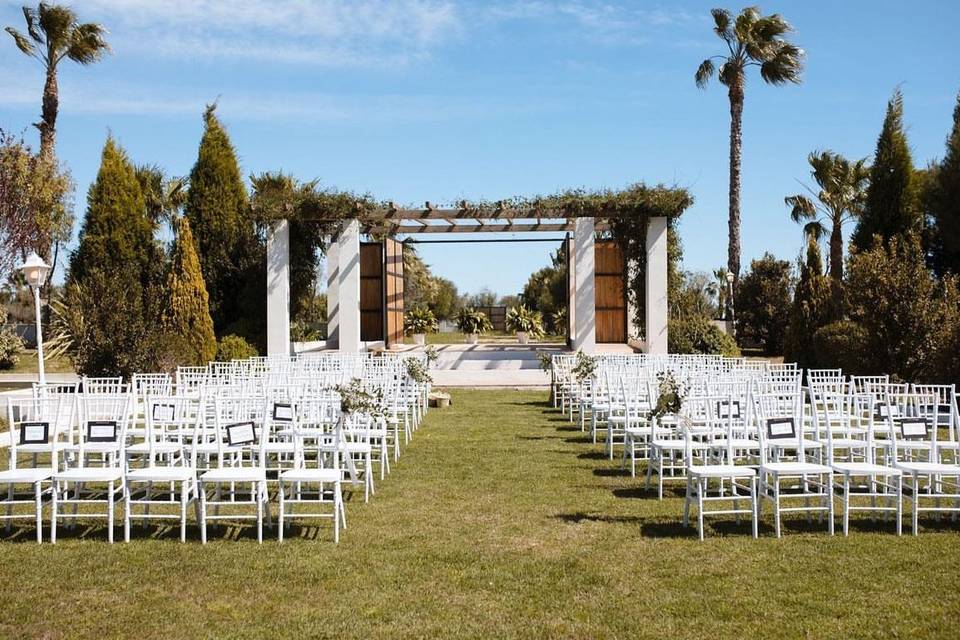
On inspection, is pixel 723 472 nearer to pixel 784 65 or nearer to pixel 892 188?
pixel 892 188

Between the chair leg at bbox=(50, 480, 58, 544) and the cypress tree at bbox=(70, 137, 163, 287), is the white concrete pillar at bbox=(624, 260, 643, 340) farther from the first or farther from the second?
the chair leg at bbox=(50, 480, 58, 544)

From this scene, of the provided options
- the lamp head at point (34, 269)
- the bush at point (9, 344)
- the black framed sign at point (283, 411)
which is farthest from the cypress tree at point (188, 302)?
the black framed sign at point (283, 411)

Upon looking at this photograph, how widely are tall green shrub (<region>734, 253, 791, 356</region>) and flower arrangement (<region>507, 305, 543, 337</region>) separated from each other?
318 inches

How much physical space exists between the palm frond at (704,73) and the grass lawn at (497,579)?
24764 millimetres

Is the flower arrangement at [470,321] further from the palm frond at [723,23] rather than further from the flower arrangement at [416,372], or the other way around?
the flower arrangement at [416,372]

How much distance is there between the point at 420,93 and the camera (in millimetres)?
16234

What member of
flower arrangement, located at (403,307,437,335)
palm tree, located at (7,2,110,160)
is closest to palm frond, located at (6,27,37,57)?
palm tree, located at (7,2,110,160)

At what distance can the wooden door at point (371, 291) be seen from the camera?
24.5m

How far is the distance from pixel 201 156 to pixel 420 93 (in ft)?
30.6

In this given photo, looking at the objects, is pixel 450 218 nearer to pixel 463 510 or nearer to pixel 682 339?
pixel 682 339

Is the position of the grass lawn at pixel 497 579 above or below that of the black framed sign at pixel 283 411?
below

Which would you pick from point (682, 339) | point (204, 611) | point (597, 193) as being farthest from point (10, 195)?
point (204, 611)

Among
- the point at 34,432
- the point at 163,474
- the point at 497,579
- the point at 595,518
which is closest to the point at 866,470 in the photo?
the point at 595,518

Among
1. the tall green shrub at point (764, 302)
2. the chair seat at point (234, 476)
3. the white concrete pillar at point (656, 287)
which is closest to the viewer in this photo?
the chair seat at point (234, 476)
